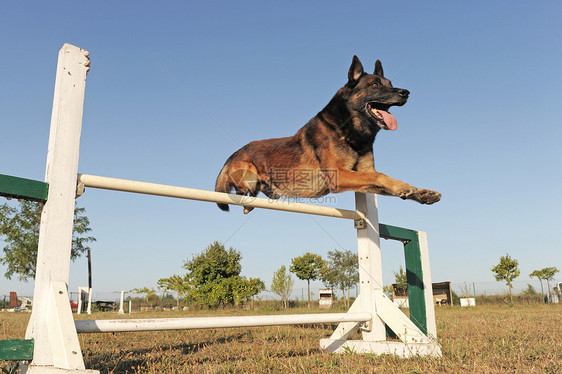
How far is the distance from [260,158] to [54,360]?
2372mm

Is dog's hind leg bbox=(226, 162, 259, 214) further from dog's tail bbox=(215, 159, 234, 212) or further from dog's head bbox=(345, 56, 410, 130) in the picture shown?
Result: dog's head bbox=(345, 56, 410, 130)

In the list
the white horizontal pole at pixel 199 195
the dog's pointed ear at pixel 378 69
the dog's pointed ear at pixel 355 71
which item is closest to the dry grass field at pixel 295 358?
the white horizontal pole at pixel 199 195

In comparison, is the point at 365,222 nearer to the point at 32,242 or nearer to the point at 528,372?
the point at 528,372

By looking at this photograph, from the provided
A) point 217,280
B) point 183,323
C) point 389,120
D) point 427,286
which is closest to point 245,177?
point 389,120

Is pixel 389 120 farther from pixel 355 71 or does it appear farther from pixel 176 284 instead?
pixel 176 284

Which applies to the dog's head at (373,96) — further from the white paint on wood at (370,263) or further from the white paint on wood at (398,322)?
the white paint on wood at (398,322)

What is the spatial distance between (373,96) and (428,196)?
1185 mm

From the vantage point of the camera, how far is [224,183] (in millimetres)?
3740

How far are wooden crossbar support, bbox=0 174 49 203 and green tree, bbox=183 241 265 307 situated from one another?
17.1 m

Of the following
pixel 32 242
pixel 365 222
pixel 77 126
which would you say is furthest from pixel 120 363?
pixel 32 242

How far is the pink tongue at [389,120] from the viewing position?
11.5 ft

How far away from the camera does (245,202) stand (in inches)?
113

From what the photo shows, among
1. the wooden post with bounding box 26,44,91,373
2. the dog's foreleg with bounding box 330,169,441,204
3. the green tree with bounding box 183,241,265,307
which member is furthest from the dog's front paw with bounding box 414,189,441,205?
the green tree with bounding box 183,241,265,307

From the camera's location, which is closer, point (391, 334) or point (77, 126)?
point (77, 126)
